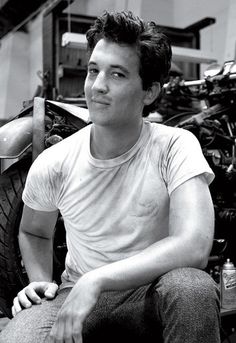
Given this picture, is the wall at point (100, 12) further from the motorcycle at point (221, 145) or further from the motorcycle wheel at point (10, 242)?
the motorcycle wheel at point (10, 242)

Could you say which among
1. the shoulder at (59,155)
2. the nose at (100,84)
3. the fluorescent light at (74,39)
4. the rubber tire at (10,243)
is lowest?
the rubber tire at (10,243)

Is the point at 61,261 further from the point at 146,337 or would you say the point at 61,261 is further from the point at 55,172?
the point at 146,337

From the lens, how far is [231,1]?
18.5 feet

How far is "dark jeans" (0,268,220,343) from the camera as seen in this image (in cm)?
115

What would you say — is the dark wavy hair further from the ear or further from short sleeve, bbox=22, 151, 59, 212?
short sleeve, bbox=22, 151, 59, 212

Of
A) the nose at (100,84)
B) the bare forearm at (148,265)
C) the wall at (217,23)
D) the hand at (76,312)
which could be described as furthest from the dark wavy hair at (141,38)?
the wall at (217,23)

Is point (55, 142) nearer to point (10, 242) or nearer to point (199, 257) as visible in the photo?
point (10, 242)

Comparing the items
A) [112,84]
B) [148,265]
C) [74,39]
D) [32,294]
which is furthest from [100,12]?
[148,265]

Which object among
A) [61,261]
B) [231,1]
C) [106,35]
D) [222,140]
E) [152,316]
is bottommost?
[61,261]

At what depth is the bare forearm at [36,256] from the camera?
1.57 metres

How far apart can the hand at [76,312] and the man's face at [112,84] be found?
1.59ft

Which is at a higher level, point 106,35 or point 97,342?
point 106,35

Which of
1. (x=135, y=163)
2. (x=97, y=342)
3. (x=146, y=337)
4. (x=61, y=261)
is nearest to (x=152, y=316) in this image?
(x=146, y=337)

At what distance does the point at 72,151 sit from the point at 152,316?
0.55m
